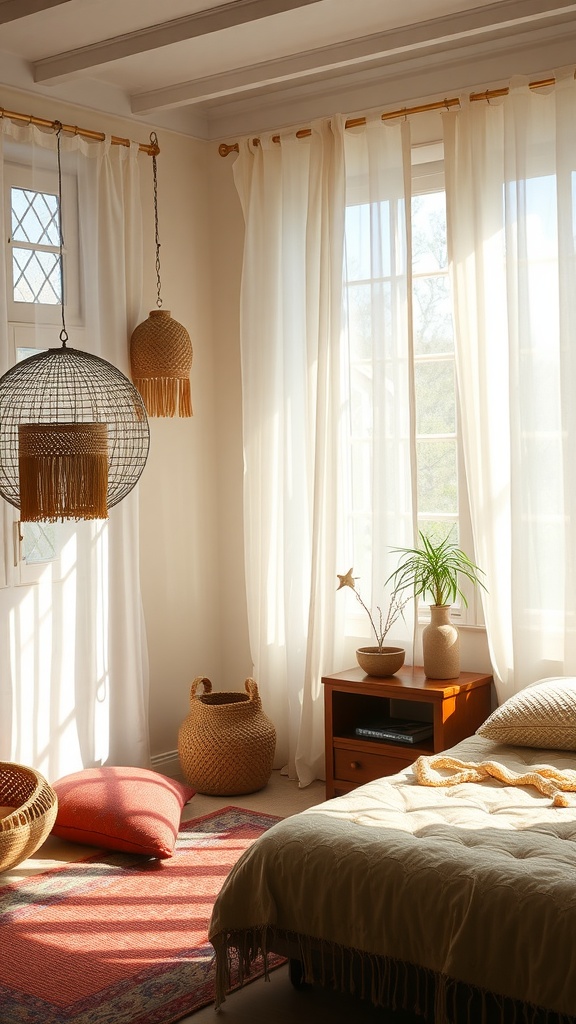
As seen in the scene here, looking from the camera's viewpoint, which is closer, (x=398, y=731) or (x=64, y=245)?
(x=398, y=731)

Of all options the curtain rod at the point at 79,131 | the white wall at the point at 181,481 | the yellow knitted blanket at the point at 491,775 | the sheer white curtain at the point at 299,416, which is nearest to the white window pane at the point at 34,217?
the curtain rod at the point at 79,131

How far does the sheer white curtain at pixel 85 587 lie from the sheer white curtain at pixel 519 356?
1380 millimetres

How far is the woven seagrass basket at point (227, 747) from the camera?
4.43m

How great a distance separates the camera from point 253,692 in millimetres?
4586

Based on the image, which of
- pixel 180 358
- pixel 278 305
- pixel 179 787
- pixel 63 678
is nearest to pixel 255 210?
pixel 278 305

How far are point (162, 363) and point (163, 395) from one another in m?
0.18

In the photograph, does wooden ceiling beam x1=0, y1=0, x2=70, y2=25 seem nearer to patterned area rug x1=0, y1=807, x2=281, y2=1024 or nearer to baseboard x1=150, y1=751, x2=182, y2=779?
patterned area rug x1=0, y1=807, x2=281, y2=1024

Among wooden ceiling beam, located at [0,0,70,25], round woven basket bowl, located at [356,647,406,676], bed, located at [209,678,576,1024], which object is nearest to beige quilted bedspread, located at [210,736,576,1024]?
bed, located at [209,678,576,1024]

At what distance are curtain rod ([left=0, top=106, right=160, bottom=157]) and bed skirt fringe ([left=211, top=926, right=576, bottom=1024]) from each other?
9.95ft

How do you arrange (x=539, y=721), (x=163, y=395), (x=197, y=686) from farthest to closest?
(x=197, y=686) < (x=163, y=395) < (x=539, y=721)

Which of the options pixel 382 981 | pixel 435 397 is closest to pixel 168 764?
pixel 435 397

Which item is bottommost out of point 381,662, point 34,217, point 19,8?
point 381,662

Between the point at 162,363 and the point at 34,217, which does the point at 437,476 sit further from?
the point at 34,217

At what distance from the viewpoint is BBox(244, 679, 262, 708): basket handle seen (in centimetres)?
457
